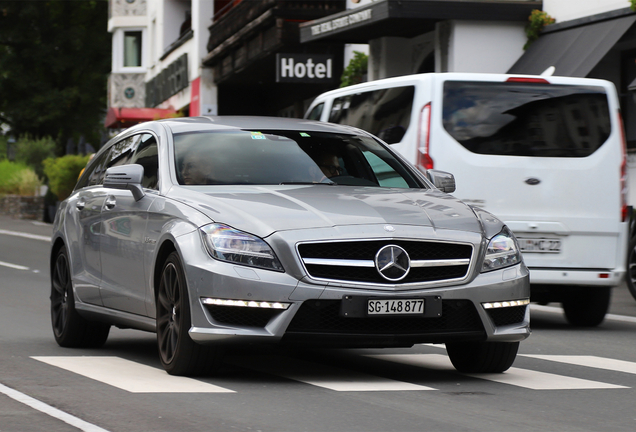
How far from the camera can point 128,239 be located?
7.95 metres

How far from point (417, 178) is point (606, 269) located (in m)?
3.50

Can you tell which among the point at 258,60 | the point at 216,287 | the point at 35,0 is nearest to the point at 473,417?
the point at 216,287

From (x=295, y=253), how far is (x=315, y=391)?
0.72m

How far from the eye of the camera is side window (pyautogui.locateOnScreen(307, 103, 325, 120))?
1375 cm

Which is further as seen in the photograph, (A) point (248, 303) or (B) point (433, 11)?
(B) point (433, 11)

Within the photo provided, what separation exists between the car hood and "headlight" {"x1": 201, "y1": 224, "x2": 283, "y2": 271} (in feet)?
0.15

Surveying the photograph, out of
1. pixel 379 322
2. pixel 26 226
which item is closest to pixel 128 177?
pixel 379 322

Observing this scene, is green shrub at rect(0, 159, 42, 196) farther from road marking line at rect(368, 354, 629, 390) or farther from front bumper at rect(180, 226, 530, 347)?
front bumper at rect(180, 226, 530, 347)

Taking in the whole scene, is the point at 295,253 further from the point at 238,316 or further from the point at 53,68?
the point at 53,68

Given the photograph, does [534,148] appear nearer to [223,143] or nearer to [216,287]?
[223,143]

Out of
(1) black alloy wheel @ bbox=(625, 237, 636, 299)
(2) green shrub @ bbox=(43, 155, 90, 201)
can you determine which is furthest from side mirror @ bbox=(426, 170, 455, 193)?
(2) green shrub @ bbox=(43, 155, 90, 201)

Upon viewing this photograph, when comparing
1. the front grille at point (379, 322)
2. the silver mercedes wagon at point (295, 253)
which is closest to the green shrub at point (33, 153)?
the silver mercedes wagon at point (295, 253)

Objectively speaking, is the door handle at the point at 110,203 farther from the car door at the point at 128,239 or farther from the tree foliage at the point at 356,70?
the tree foliage at the point at 356,70

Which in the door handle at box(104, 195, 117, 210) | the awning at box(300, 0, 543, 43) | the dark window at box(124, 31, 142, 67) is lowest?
the door handle at box(104, 195, 117, 210)
